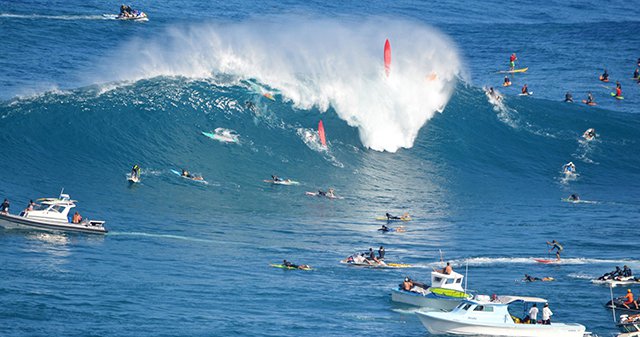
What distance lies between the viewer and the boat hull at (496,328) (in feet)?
123

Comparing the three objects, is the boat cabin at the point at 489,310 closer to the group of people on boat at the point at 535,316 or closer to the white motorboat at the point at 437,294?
the group of people on boat at the point at 535,316

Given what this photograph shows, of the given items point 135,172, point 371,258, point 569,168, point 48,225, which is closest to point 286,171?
point 135,172

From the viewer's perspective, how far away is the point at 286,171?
60.8m

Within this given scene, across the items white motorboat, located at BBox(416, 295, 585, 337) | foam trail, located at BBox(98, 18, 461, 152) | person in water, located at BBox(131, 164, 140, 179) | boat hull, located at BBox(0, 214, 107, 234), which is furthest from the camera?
foam trail, located at BBox(98, 18, 461, 152)

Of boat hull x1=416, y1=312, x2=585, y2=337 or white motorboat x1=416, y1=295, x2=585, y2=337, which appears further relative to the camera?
white motorboat x1=416, y1=295, x2=585, y2=337

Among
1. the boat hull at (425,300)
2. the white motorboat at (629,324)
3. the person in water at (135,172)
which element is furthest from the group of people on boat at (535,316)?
the person in water at (135,172)

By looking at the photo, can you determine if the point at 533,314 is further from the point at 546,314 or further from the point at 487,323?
the point at 487,323

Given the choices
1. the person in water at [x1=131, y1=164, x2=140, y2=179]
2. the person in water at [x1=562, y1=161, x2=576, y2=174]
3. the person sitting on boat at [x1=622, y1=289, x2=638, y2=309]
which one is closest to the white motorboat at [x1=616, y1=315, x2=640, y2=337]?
the person sitting on boat at [x1=622, y1=289, x2=638, y2=309]

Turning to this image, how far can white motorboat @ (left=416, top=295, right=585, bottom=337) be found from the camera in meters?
37.6

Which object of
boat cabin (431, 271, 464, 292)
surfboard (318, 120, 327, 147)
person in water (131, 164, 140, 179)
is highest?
surfboard (318, 120, 327, 147)

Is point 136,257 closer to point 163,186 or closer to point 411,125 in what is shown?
point 163,186

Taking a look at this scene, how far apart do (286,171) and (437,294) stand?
20273 mm

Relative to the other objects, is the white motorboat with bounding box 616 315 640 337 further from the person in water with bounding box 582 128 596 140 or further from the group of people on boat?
the person in water with bounding box 582 128 596 140

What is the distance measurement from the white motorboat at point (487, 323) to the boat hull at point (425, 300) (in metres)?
2.70
